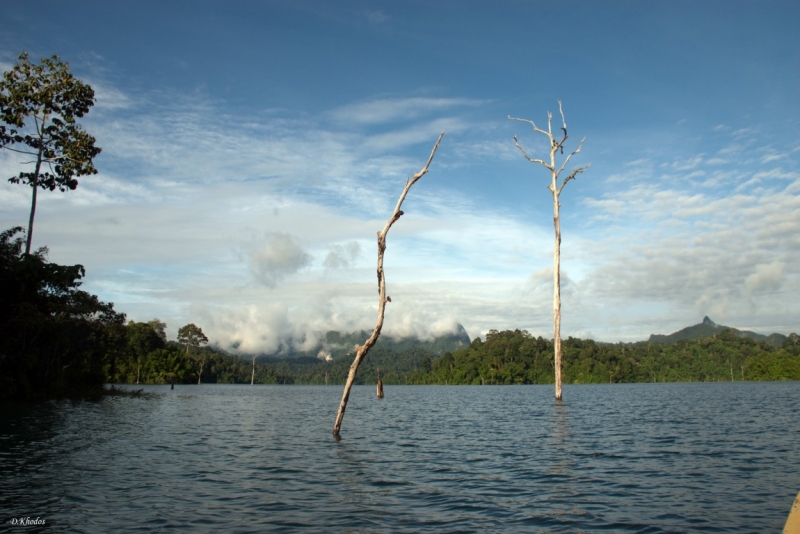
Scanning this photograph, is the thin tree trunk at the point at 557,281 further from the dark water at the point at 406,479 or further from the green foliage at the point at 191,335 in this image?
the green foliage at the point at 191,335

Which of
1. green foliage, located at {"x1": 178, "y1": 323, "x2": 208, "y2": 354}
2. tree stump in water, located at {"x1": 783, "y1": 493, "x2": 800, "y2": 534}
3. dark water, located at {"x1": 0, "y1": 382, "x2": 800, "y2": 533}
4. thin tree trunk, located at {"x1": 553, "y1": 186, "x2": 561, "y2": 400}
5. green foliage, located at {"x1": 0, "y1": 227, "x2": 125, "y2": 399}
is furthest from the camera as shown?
green foliage, located at {"x1": 178, "y1": 323, "x2": 208, "y2": 354}

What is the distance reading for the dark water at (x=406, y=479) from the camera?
34.9 ft

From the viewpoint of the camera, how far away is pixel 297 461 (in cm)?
1819

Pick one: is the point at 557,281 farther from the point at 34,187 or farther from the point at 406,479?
the point at 34,187

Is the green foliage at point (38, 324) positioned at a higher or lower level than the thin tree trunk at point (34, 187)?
lower

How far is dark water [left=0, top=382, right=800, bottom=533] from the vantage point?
10648 mm

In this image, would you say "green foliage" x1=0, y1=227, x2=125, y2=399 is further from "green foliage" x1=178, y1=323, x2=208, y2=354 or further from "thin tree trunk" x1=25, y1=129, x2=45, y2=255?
"green foliage" x1=178, y1=323, x2=208, y2=354

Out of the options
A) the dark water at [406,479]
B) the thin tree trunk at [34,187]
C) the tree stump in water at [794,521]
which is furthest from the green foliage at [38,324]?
the tree stump in water at [794,521]

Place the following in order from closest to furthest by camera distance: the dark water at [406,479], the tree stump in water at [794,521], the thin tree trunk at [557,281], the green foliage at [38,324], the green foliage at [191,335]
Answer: the tree stump in water at [794,521] < the dark water at [406,479] < the green foliage at [38,324] < the thin tree trunk at [557,281] < the green foliage at [191,335]

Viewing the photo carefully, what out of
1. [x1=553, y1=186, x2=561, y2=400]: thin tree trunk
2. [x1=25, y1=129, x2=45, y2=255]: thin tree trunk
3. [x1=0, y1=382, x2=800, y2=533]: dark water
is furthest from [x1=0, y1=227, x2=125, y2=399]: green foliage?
[x1=553, y1=186, x2=561, y2=400]: thin tree trunk

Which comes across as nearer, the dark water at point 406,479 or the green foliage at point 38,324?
the dark water at point 406,479

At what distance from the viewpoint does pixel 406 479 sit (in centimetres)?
1482

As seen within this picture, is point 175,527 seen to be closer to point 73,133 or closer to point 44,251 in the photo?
point 73,133

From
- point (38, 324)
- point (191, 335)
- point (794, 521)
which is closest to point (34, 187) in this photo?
point (38, 324)
